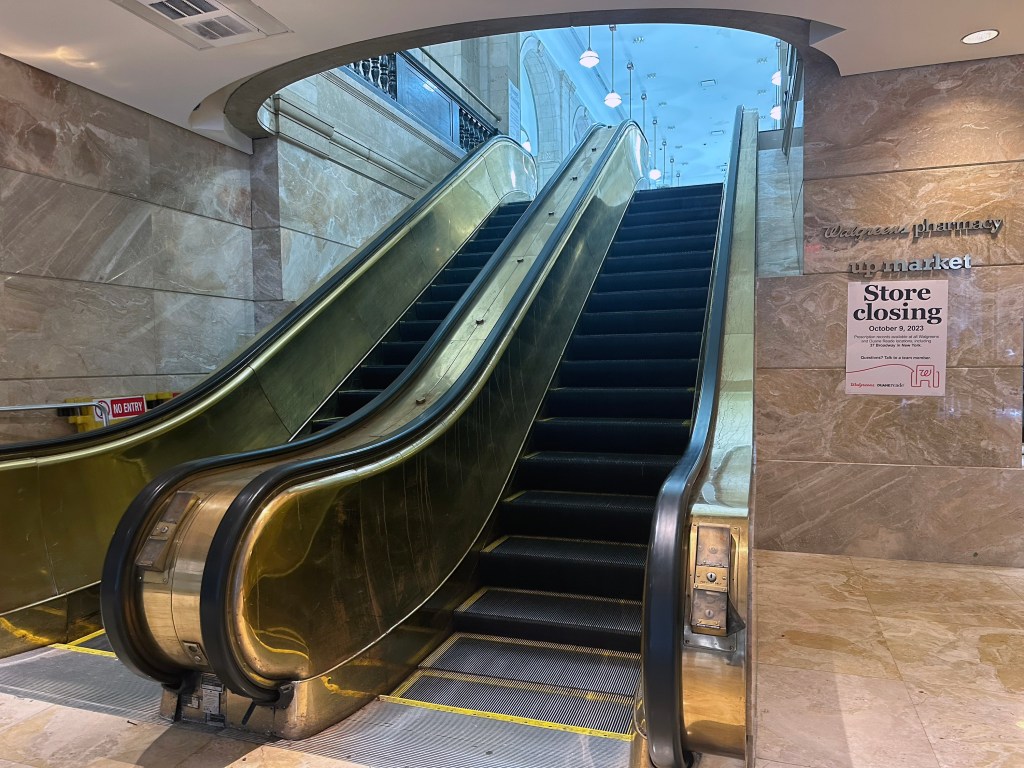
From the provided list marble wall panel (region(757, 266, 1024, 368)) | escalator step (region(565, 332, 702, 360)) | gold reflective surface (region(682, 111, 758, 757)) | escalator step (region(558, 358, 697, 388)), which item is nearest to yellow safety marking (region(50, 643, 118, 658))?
gold reflective surface (region(682, 111, 758, 757))

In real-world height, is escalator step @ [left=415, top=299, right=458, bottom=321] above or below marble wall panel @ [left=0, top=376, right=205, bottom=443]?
above

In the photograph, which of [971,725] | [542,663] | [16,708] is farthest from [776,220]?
[16,708]

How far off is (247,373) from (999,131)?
475 centimetres

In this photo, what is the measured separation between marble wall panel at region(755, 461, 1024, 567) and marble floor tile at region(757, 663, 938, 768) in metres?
1.84

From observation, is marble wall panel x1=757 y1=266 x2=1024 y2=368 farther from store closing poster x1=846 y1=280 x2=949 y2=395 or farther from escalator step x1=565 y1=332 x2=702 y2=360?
escalator step x1=565 y1=332 x2=702 y2=360

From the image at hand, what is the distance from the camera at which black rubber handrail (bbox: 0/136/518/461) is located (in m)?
3.20

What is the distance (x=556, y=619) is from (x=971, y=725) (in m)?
1.54

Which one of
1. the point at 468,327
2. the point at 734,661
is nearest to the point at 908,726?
the point at 734,661

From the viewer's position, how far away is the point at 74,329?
4551mm

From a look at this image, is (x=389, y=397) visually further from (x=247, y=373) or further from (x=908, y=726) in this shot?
(x=908, y=726)

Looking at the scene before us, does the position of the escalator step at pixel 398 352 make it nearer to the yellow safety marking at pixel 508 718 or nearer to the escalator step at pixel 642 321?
the escalator step at pixel 642 321


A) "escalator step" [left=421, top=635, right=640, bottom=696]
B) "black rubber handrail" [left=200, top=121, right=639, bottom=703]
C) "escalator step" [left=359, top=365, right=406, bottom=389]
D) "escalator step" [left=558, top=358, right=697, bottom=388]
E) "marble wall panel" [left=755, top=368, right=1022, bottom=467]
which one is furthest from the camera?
"escalator step" [left=359, top=365, right=406, bottom=389]

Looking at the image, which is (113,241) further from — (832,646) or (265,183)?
(832,646)

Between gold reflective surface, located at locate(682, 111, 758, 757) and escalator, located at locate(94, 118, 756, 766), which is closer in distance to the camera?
gold reflective surface, located at locate(682, 111, 758, 757)
